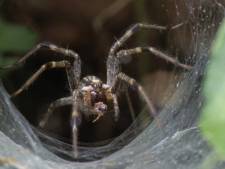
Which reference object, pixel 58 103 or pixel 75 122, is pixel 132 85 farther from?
pixel 58 103

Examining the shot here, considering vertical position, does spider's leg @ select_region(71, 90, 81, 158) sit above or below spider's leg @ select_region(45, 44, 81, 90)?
below

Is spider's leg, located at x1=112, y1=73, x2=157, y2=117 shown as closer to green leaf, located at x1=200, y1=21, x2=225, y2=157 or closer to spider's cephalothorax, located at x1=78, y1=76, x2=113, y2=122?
spider's cephalothorax, located at x1=78, y1=76, x2=113, y2=122

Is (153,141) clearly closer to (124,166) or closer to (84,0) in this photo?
(124,166)

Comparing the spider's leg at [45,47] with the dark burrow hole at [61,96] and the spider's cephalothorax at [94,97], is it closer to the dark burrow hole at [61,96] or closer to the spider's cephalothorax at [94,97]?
the spider's cephalothorax at [94,97]

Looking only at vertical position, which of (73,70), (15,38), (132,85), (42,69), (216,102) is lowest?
(216,102)

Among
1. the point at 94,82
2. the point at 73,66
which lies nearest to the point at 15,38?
the point at 73,66

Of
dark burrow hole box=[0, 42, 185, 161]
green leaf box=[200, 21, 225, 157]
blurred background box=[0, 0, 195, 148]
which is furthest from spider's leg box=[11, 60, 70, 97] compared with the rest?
green leaf box=[200, 21, 225, 157]

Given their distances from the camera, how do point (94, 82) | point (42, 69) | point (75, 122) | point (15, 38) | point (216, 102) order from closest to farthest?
point (216, 102) → point (75, 122) → point (42, 69) → point (94, 82) → point (15, 38)
